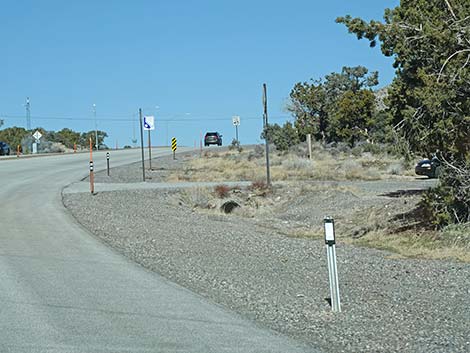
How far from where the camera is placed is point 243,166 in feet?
154

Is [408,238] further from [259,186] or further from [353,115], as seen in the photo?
[353,115]

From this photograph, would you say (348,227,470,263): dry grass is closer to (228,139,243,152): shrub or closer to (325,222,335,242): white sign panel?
(325,222,335,242): white sign panel

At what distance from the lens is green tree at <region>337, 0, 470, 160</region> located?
620 inches

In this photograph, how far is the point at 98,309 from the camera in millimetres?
9016

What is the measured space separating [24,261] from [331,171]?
30.2 meters

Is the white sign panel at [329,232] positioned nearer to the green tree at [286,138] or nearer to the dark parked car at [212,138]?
the green tree at [286,138]

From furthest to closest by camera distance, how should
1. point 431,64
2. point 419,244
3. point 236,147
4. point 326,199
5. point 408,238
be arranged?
1. point 236,147
2. point 326,199
3. point 408,238
4. point 431,64
5. point 419,244

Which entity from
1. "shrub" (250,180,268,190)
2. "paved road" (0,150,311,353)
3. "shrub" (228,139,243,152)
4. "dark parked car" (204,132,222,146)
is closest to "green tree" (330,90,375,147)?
"shrub" (228,139,243,152)

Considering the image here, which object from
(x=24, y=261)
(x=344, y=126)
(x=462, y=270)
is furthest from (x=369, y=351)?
(x=344, y=126)

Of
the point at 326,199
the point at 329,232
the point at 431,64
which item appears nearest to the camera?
the point at 329,232

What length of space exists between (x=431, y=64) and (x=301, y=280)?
7.85 metres

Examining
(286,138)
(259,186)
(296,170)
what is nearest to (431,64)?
(259,186)

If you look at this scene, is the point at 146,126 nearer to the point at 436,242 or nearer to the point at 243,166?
the point at 243,166

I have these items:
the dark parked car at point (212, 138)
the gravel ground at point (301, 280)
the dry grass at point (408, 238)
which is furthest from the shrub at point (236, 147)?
the gravel ground at point (301, 280)
